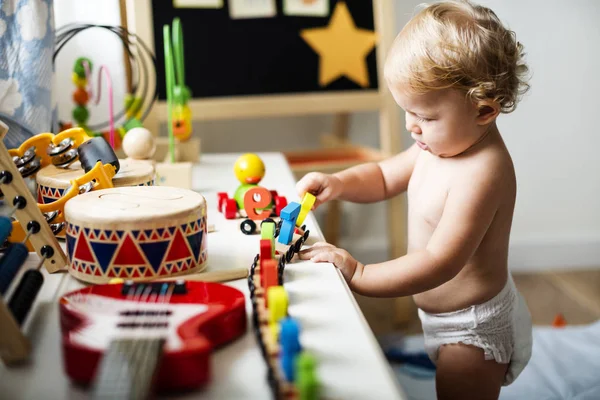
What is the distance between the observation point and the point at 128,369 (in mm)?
493

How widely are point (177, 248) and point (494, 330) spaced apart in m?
0.59

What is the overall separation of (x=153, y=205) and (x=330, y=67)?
1409 millimetres

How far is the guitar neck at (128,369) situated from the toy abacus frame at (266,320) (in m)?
0.09

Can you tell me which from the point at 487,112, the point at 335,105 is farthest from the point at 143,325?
the point at 335,105

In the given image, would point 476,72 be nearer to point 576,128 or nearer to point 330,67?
point 330,67

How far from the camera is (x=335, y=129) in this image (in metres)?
2.49

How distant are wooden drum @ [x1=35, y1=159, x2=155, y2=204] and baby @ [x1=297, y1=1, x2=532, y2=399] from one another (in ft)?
0.85

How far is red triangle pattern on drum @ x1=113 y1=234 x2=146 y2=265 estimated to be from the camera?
2.33 feet

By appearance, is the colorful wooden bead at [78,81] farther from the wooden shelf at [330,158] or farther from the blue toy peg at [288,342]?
the blue toy peg at [288,342]

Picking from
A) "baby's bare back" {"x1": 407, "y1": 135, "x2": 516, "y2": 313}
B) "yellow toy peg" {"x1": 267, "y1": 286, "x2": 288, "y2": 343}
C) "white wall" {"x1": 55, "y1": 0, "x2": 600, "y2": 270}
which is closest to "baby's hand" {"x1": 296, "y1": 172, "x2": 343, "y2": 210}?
"baby's bare back" {"x1": 407, "y1": 135, "x2": 516, "y2": 313}

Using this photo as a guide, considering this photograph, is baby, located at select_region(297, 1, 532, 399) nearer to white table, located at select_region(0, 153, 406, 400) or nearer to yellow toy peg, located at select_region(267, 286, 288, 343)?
white table, located at select_region(0, 153, 406, 400)

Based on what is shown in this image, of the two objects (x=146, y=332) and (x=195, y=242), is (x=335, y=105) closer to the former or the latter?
(x=195, y=242)

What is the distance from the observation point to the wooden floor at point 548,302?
2242mm

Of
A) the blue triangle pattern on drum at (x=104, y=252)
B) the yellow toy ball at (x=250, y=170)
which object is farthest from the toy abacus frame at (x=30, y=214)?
the yellow toy ball at (x=250, y=170)
